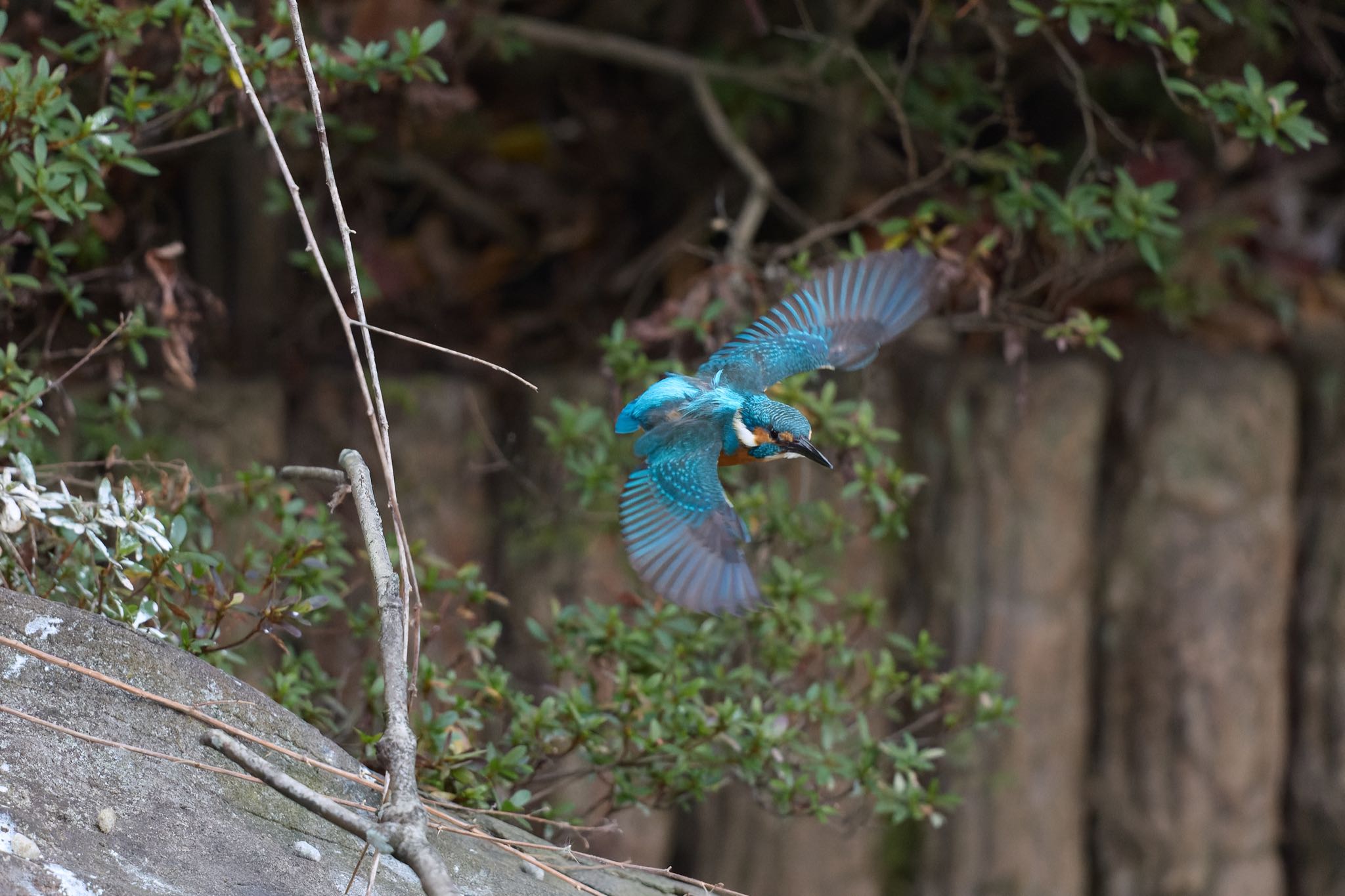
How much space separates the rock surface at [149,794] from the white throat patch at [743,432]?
2.22 feet

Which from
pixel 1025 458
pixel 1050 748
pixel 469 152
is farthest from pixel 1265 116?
pixel 469 152

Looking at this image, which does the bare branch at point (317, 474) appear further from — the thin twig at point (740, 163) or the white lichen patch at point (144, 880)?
the thin twig at point (740, 163)

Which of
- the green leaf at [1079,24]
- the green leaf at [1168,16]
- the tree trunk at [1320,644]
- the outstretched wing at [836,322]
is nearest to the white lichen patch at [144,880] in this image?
the outstretched wing at [836,322]

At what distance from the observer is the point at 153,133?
2.25 metres

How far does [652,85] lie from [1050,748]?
2192 mm

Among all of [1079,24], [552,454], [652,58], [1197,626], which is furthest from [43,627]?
[1197,626]

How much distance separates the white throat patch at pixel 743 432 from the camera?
2.03m

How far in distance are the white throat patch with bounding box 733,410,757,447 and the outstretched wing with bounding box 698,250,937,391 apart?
0.43 feet

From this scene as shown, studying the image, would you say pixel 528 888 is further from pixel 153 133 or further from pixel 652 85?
pixel 652 85

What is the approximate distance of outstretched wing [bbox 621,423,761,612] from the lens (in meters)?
2.03

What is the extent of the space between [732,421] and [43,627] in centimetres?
98

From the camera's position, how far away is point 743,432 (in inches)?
80.5

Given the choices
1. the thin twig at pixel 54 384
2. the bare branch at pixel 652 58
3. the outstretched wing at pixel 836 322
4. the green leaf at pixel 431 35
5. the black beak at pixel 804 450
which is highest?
the bare branch at pixel 652 58

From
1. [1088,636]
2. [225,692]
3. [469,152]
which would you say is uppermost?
[469,152]
